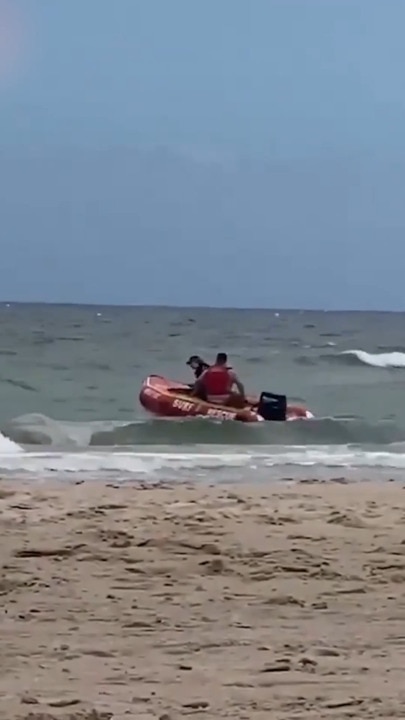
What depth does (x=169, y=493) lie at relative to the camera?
7250 mm

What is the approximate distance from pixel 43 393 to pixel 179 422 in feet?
22.0

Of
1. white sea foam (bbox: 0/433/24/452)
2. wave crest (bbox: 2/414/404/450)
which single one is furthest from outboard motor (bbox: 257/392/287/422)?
white sea foam (bbox: 0/433/24/452)

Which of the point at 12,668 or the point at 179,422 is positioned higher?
the point at 179,422

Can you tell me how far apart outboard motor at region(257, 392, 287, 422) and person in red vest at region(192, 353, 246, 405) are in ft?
1.14

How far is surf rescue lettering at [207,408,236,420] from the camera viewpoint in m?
13.3

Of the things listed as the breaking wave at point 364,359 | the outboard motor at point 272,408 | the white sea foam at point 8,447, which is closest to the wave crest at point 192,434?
the outboard motor at point 272,408

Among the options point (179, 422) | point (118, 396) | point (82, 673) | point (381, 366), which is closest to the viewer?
point (82, 673)

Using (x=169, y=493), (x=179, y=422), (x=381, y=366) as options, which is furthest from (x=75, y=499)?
(x=381, y=366)

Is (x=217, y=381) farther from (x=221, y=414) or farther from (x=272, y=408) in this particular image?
(x=272, y=408)

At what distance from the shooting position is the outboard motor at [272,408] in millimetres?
13305

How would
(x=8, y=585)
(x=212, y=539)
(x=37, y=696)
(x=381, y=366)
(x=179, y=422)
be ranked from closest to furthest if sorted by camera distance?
(x=37, y=696) → (x=8, y=585) → (x=212, y=539) → (x=179, y=422) → (x=381, y=366)

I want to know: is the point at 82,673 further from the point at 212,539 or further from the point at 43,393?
the point at 43,393

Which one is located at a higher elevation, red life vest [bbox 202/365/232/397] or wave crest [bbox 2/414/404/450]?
red life vest [bbox 202/365/232/397]

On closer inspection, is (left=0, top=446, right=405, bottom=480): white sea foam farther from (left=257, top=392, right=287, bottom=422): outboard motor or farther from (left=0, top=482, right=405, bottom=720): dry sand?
(left=0, top=482, right=405, bottom=720): dry sand
